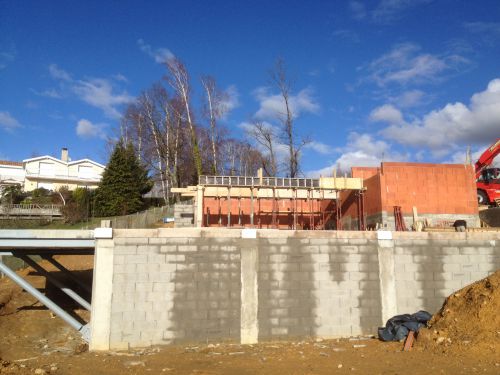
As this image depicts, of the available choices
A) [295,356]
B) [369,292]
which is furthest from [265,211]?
[295,356]

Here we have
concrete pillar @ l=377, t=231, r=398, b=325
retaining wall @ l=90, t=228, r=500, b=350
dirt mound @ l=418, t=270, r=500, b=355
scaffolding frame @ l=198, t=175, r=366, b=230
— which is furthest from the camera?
scaffolding frame @ l=198, t=175, r=366, b=230

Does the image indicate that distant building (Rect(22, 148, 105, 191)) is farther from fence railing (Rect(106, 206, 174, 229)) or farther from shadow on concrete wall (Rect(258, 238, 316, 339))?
shadow on concrete wall (Rect(258, 238, 316, 339))

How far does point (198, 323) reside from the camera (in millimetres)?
10797

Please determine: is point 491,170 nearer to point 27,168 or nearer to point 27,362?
point 27,362

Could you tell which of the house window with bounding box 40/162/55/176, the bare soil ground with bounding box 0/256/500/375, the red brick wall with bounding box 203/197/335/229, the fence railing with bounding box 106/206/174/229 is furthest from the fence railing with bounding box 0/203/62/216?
the bare soil ground with bounding box 0/256/500/375

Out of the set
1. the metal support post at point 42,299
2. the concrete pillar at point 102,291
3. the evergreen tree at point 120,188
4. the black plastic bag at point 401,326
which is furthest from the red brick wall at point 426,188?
the evergreen tree at point 120,188

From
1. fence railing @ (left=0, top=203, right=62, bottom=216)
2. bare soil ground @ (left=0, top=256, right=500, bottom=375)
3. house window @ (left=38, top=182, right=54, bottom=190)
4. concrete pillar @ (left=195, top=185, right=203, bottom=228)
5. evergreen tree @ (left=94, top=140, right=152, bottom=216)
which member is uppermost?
house window @ (left=38, top=182, right=54, bottom=190)

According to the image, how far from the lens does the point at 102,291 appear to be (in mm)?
10656

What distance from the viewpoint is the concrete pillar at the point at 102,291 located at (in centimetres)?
1045

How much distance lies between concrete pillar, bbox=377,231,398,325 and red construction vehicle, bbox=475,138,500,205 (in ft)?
48.5

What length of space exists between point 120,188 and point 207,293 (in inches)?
897

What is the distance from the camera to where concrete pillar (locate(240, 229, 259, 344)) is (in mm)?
11000

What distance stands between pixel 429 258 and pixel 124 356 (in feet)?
29.3

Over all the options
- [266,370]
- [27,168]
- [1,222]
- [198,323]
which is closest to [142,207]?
[1,222]
